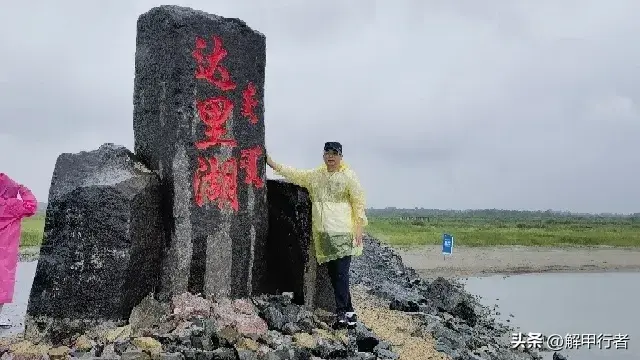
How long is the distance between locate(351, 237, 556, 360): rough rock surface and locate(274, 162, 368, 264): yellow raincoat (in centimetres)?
195

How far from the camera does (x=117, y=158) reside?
7082 mm

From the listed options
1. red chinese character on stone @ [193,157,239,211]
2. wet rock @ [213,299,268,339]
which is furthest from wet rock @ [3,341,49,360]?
red chinese character on stone @ [193,157,239,211]

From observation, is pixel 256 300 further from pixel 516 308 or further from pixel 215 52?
pixel 516 308

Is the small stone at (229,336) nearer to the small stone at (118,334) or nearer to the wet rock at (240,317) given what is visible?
the wet rock at (240,317)

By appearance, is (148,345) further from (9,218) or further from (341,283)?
(341,283)

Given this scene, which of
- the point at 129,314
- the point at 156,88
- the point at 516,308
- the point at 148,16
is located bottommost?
the point at 516,308

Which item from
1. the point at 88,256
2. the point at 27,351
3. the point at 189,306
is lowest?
the point at 27,351

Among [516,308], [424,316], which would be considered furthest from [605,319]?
[424,316]

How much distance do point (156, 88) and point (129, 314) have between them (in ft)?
7.88

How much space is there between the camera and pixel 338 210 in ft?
24.3

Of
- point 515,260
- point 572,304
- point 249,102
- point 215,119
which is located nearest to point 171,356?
point 215,119

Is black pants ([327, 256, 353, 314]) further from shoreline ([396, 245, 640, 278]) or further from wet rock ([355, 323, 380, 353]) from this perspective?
shoreline ([396, 245, 640, 278])

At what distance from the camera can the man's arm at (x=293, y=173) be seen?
25.2ft

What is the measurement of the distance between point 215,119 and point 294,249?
183 centimetres
